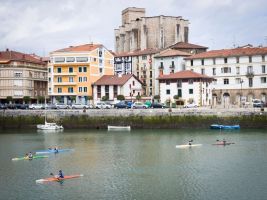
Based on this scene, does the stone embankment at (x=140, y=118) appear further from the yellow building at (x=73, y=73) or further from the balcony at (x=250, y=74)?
the balcony at (x=250, y=74)

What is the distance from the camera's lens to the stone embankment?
86.9 meters

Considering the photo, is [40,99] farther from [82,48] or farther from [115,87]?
[115,87]

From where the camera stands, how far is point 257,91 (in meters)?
109

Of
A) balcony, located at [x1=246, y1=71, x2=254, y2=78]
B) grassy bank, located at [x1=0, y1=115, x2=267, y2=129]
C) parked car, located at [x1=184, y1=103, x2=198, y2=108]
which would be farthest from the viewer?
balcony, located at [x1=246, y1=71, x2=254, y2=78]

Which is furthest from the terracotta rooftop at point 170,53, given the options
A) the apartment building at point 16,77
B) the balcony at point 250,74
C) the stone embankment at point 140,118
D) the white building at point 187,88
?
the stone embankment at point 140,118

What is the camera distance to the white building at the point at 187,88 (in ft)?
343

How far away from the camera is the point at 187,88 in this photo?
105500 mm

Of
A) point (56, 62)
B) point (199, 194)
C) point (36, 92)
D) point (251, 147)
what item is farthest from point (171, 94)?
point (199, 194)

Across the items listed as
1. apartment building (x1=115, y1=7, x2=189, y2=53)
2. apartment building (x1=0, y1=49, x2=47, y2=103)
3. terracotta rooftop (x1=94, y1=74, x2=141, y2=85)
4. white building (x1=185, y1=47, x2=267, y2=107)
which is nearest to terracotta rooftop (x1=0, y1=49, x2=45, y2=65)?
apartment building (x1=0, y1=49, x2=47, y2=103)

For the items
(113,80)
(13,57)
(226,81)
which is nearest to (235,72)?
(226,81)

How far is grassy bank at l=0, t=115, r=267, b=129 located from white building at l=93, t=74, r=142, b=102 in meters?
20.0

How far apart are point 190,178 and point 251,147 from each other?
20272 mm

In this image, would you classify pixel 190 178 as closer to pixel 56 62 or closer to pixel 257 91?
pixel 257 91

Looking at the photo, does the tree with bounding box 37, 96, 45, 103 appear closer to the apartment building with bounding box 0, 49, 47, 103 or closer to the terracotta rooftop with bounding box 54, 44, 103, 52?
the apartment building with bounding box 0, 49, 47, 103
